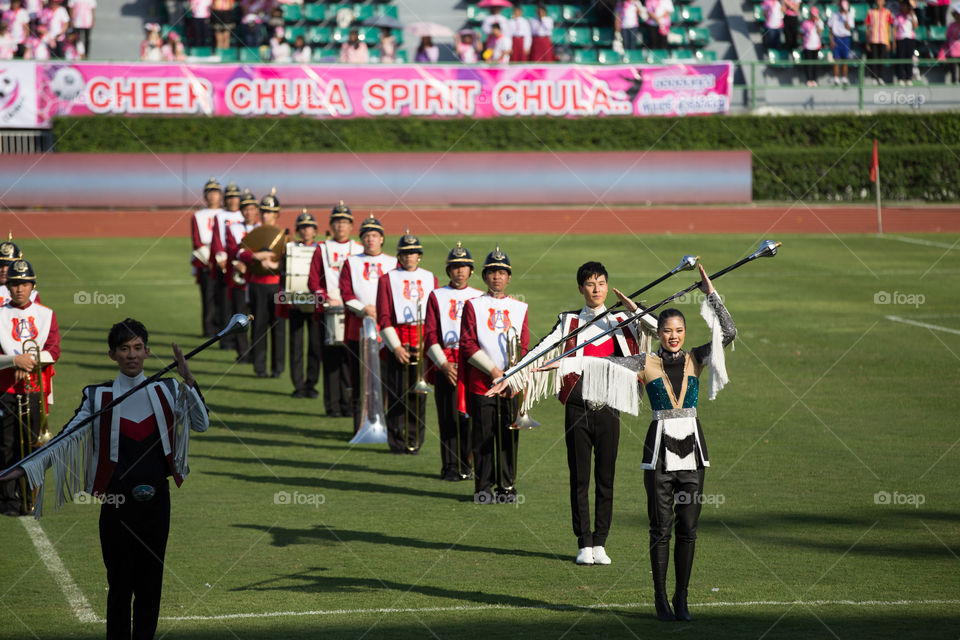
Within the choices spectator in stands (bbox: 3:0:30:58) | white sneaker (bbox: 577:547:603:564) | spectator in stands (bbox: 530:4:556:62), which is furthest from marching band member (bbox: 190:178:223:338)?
spectator in stands (bbox: 530:4:556:62)

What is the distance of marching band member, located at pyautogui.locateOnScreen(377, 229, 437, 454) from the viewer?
502 inches

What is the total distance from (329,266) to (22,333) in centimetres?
464

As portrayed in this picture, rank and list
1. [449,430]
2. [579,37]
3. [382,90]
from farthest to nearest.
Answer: [579,37], [382,90], [449,430]

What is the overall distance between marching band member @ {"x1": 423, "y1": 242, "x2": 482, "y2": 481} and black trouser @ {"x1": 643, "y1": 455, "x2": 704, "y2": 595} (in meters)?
→ 3.52

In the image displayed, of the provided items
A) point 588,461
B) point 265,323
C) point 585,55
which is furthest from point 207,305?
point 585,55

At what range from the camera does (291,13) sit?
40.6 m

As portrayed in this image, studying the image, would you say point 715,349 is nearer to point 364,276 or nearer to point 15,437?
point 15,437

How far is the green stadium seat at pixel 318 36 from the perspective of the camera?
40.0 m

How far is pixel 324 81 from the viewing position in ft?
119

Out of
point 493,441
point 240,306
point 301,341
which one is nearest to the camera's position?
point 493,441

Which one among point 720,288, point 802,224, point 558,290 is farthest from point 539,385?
point 802,224

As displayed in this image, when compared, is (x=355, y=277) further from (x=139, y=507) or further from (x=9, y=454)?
(x=139, y=507)

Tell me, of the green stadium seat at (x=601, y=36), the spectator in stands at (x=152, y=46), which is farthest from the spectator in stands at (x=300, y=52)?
the green stadium seat at (x=601, y=36)

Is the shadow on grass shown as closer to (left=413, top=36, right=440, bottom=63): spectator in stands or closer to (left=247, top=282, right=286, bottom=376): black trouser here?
(left=247, top=282, right=286, bottom=376): black trouser
